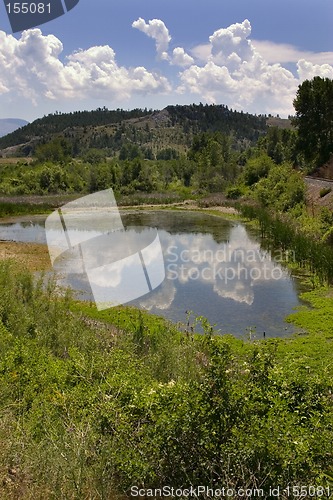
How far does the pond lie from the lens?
1389cm

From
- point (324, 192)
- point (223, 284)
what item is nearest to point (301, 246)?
point (223, 284)

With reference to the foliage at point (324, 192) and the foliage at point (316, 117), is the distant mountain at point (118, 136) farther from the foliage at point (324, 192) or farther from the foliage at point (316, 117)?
the foliage at point (324, 192)

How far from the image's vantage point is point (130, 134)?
179750mm

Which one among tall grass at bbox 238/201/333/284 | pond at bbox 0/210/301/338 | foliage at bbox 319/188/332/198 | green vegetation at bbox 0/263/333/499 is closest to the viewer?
green vegetation at bbox 0/263/333/499

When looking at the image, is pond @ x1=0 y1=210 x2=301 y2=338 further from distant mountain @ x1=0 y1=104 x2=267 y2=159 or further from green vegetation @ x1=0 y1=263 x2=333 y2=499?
distant mountain @ x1=0 y1=104 x2=267 y2=159

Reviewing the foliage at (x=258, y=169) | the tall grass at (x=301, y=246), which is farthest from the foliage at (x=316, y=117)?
the tall grass at (x=301, y=246)

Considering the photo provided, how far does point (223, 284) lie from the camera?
687 inches

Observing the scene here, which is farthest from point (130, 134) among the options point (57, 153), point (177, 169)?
point (177, 169)

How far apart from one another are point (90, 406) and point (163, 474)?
1.18 metres

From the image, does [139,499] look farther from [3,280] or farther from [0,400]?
[3,280]

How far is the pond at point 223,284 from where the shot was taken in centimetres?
1389

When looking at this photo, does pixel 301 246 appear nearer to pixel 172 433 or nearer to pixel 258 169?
pixel 172 433

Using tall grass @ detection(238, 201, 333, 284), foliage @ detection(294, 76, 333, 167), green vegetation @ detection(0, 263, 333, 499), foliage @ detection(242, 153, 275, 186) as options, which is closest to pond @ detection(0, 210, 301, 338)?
tall grass @ detection(238, 201, 333, 284)

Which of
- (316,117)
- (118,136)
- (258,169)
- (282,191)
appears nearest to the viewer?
(282,191)
